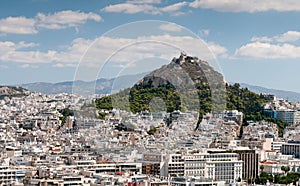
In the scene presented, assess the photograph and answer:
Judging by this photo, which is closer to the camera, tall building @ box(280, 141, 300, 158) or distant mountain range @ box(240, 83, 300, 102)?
tall building @ box(280, 141, 300, 158)

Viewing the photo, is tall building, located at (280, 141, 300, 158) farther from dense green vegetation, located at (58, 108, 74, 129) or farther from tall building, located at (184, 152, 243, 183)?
dense green vegetation, located at (58, 108, 74, 129)

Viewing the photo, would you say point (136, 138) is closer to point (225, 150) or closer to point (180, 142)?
point (180, 142)

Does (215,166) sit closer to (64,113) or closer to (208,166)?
(208,166)

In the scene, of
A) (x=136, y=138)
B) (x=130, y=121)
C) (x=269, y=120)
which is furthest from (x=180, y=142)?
(x=269, y=120)

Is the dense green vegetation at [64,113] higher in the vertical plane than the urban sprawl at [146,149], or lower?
higher

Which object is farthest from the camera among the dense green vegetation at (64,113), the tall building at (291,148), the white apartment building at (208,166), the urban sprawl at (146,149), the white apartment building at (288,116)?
the dense green vegetation at (64,113)

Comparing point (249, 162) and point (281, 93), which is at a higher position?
point (281, 93)

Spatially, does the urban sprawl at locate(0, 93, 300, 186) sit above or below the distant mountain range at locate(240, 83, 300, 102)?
below

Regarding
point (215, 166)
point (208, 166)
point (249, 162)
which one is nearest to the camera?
point (208, 166)

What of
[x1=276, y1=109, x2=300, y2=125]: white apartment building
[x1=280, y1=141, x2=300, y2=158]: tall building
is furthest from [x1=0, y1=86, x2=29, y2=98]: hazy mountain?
[x1=280, y1=141, x2=300, y2=158]: tall building

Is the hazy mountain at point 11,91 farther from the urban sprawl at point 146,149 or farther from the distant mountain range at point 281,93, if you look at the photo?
the urban sprawl at point 146,149

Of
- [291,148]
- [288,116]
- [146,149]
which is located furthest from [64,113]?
[146,149]

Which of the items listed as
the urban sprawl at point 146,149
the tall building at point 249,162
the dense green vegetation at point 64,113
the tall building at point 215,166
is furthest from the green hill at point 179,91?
the dense green vegetation at point 64,113
